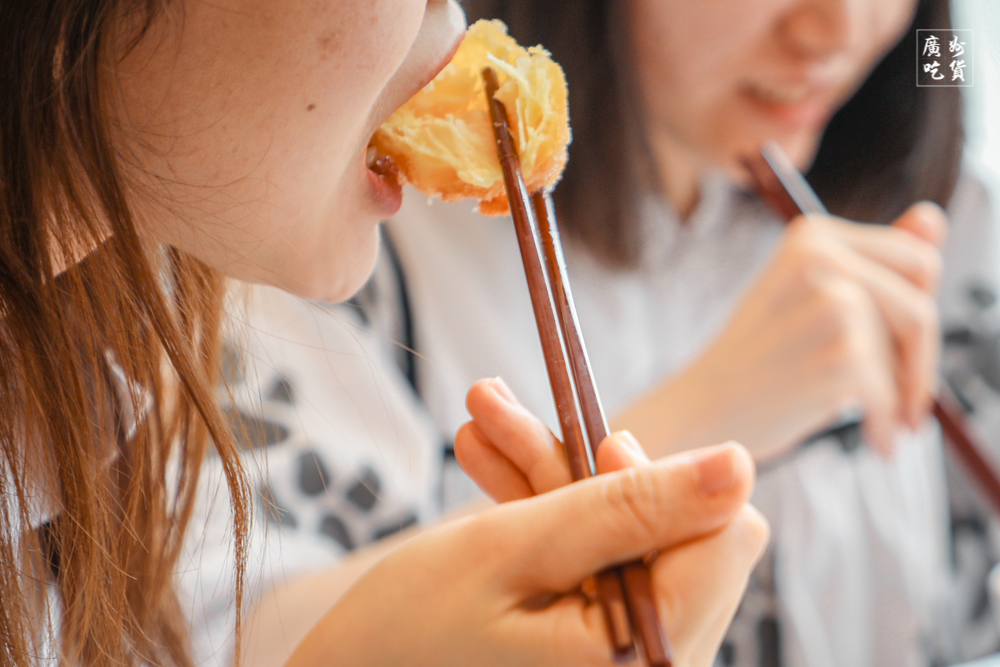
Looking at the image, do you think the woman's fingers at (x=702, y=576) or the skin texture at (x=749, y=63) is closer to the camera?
the woman's fingers at (x=702, y=576)

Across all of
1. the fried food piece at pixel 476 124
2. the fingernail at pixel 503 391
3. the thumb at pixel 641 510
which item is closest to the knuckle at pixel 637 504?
the thumb at pixel 641 510

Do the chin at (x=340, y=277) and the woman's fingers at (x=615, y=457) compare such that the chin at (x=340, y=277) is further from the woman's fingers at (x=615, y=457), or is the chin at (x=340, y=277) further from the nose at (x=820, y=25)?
the nose at (x=820, y=25)

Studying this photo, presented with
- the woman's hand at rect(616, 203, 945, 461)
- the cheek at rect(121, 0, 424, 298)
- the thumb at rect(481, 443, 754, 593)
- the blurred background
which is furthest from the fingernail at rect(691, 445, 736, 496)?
the blurred background

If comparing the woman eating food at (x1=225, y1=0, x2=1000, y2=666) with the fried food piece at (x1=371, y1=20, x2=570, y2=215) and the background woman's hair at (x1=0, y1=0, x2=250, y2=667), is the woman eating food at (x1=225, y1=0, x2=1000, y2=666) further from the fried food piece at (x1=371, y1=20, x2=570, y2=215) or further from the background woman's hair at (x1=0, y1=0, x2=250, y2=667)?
the fried food piece at (x1=371, y1=20, x2=570, y2=215)

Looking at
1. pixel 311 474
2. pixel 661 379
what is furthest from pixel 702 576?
pixel 661 379

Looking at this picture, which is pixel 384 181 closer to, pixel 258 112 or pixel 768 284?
pixel 258 112

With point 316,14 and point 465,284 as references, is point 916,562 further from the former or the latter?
point 316,14
